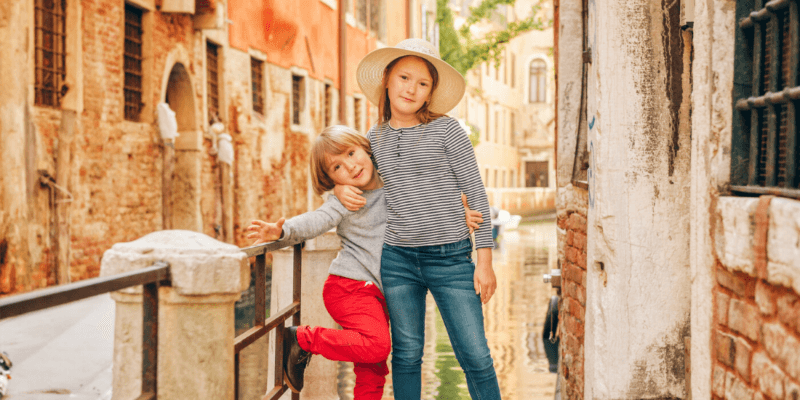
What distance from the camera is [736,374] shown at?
7.13ft

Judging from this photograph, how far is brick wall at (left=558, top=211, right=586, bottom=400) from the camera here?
3.77 meters

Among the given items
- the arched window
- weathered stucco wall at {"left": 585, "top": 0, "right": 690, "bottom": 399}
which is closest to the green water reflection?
weathered stucco wall at {"left": 585, "top": 0, "right": 690, "bottom": 399}

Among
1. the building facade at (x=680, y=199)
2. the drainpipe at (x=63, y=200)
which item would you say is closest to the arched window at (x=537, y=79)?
the drainpipe at (x=63, y=200)

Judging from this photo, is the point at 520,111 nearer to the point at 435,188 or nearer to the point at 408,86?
the point at 408,86

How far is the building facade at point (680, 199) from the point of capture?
1.97m

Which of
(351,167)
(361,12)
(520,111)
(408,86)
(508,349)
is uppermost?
(361,12)

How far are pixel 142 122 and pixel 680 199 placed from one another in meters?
7.99

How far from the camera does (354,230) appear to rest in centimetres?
295

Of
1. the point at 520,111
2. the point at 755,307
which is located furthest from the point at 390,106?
the point at 520,111

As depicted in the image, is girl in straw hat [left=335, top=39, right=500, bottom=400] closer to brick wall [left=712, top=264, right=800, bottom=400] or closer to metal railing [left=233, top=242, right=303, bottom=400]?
metal railing [left=233, top=242, right=303, bottom=400]

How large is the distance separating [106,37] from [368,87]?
21.0 ft

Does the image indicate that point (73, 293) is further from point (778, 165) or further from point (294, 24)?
point (294, 24)

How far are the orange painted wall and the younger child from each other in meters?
9.49

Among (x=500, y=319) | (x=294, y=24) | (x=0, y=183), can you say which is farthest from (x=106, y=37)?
(x=294, y=24)
